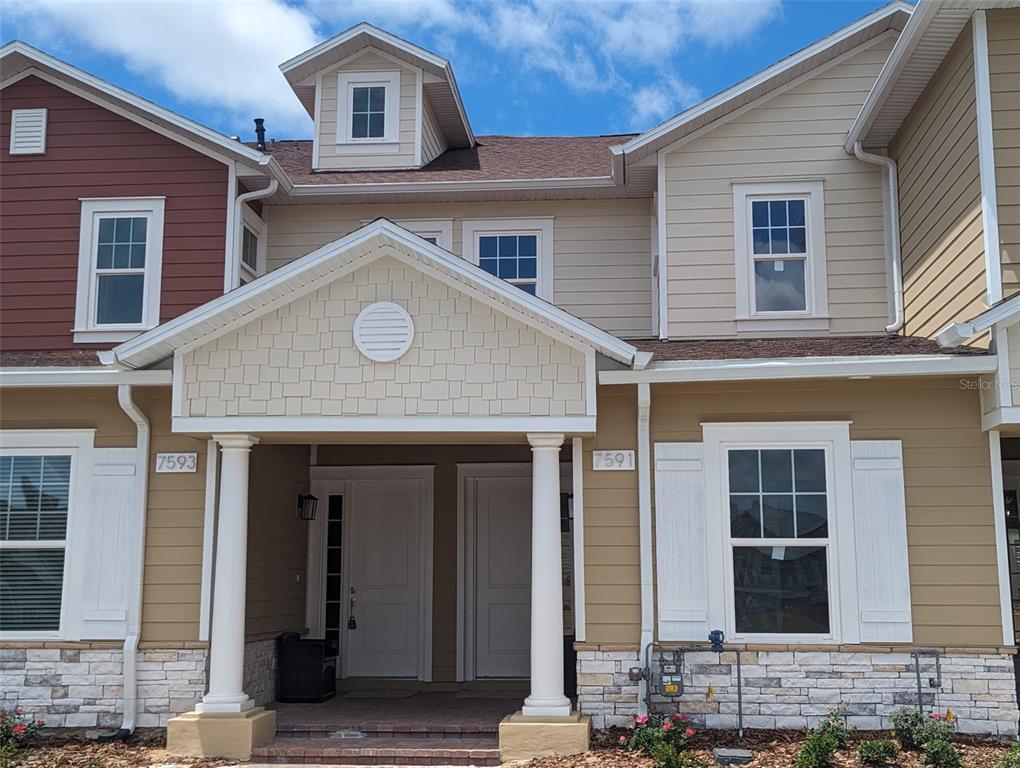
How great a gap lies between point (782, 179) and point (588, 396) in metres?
3.99

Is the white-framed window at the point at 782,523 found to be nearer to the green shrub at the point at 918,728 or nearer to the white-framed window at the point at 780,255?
the green shrub at the point at 918,728

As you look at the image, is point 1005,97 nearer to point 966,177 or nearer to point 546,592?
point 966,177

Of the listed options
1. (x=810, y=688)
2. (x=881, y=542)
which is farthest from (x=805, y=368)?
(x=810, y=688)

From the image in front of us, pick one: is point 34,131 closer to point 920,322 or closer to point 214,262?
point 214,262

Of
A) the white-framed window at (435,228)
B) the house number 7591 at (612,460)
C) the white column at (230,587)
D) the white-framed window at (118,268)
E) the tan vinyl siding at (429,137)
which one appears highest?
the tan vinyl siding at (429,137)

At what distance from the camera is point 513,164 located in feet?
42.3

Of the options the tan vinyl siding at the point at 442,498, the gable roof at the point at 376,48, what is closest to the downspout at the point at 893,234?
the tan vinyl siding at the point at 442,498

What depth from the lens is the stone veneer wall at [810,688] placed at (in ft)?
28.3

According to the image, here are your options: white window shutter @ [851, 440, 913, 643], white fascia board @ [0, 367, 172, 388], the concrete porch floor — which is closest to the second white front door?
the concrete porch floor

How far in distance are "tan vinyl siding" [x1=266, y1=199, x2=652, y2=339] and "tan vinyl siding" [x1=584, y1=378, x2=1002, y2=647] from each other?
2743 mm

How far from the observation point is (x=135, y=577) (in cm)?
958

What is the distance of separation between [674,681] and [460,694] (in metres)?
3.52

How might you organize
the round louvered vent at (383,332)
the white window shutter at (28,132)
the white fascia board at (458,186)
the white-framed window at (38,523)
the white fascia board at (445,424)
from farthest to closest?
1. the white fascia board at (458,186)
2. the white window shutter at (28,132)
3. the white-framed window at (38,523)
4. the round louvered vent at (383,332)
5. the white fascia board at (445,424)

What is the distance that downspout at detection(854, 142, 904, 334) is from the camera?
1080 cm
